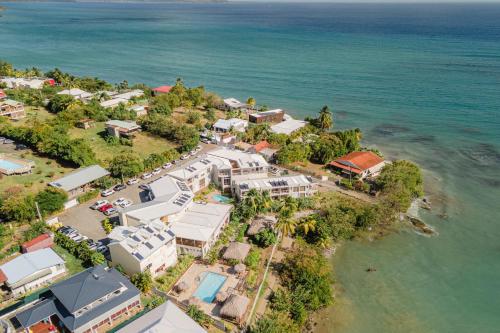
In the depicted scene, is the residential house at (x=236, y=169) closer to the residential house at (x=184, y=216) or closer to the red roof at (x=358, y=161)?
the residential house at (x=184, y=216)

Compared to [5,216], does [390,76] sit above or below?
above

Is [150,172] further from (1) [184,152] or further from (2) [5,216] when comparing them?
(2) [5,216]

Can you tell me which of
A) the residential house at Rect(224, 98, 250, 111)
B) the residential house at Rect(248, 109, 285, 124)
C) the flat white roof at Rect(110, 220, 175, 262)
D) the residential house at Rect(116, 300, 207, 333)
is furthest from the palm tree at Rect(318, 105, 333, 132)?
the residential house at Rect(116, 300, 207, 333)

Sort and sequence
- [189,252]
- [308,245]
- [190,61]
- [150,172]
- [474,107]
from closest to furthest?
[189,252]
[308,245]
[150,172]
[474,107]
[190,61]

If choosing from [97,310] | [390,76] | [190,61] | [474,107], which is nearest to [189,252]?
[97,310]

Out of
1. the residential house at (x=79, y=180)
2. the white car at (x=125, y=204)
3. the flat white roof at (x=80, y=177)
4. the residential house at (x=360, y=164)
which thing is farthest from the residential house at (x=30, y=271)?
the residential house at (x=360, y=164)

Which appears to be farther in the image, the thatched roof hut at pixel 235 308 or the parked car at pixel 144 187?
the parked car at pixel 144 187
